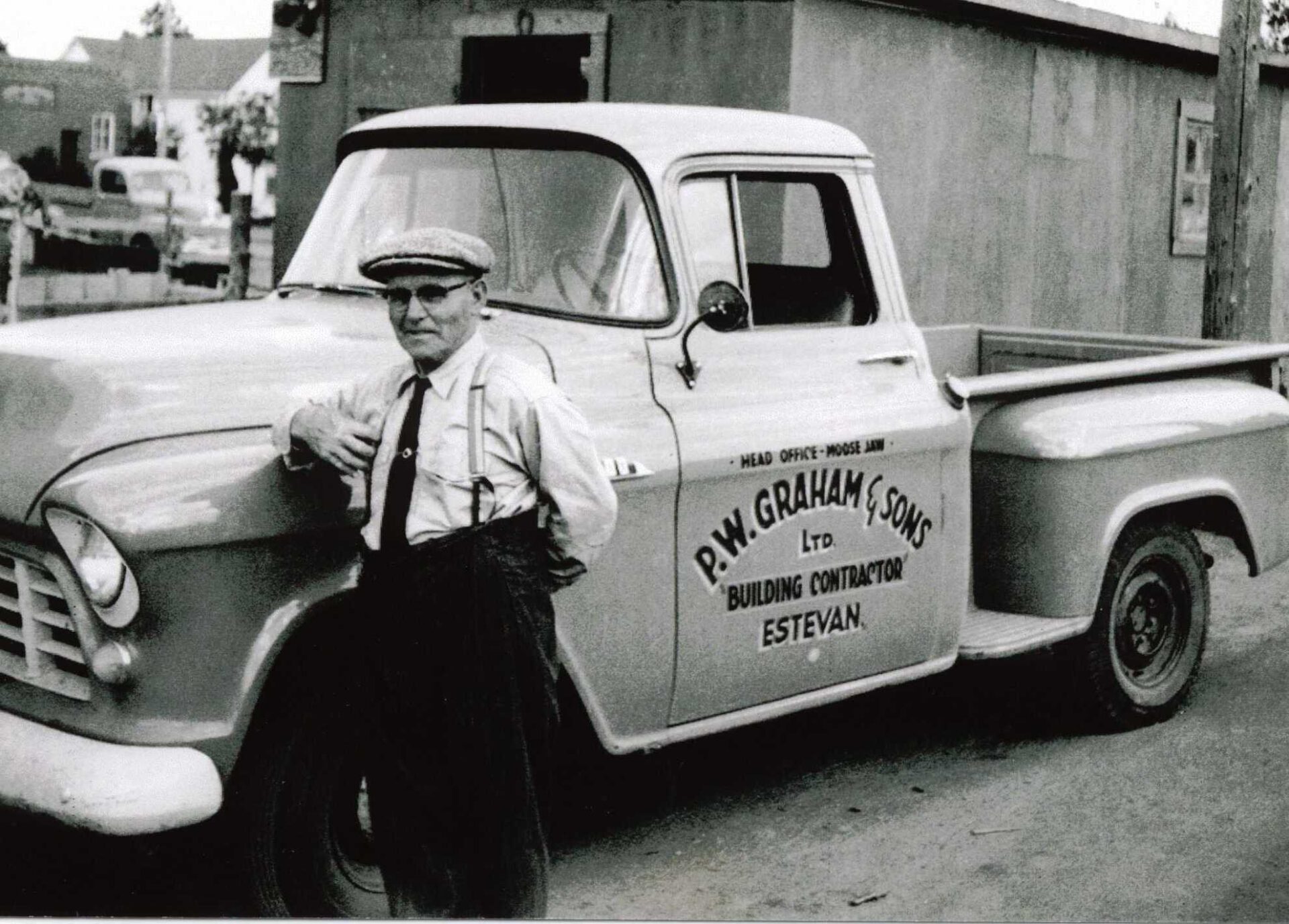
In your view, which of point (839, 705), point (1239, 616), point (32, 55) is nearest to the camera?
point (839, 705)

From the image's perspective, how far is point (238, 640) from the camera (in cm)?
343

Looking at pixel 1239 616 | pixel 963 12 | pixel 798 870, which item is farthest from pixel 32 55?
pixel 798 870

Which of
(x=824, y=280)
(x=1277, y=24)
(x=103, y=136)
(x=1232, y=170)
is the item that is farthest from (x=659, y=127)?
(x=103, y=136)

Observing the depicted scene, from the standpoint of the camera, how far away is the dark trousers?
3250mm

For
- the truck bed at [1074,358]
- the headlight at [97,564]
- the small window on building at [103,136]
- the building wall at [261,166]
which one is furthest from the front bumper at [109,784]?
the building wall at [261,166]

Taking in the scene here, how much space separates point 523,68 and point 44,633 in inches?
346

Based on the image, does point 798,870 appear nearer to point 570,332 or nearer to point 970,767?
point 970,767

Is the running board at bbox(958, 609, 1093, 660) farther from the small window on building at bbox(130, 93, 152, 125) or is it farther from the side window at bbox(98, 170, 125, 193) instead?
the small window on building at bbox(130, 93, 152, 125)

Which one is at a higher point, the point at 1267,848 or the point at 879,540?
the point at 879,540

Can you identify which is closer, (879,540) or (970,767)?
(879,540)

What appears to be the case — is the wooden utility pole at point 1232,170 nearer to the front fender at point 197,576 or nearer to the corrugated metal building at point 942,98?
the corrugated metal building at point 942,98

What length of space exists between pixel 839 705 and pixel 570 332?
2.33 metres

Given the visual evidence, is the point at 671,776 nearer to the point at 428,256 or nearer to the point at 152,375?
the point at 152,375

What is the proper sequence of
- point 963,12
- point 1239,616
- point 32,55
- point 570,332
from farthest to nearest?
point 32,55
point 963,12
point 1239,616
point 570,332
